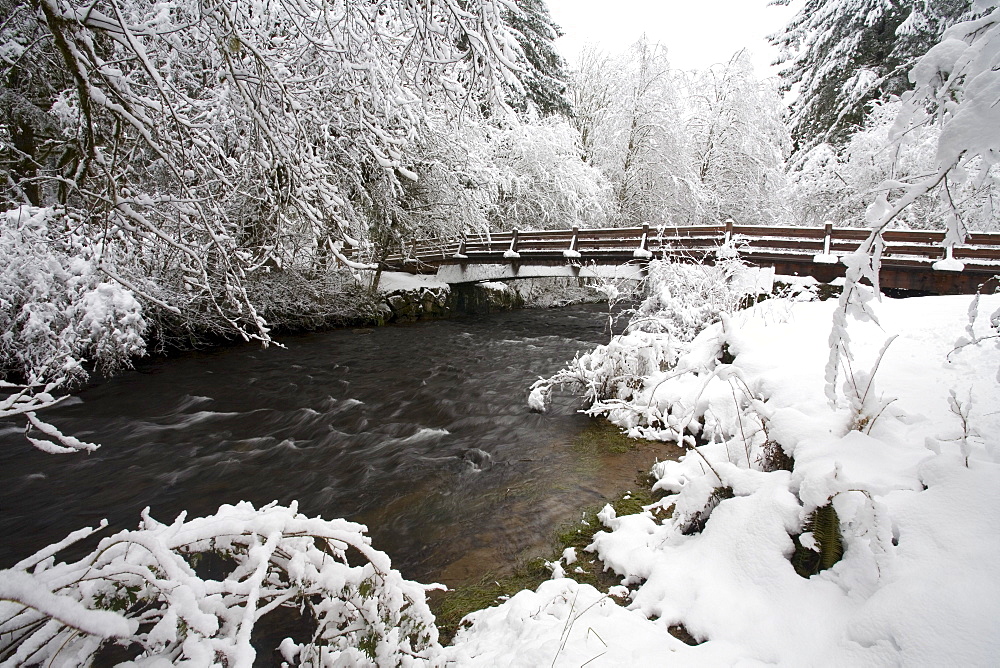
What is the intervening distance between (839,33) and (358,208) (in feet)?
64.6

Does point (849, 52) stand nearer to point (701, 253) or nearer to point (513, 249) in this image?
point (701, 253)

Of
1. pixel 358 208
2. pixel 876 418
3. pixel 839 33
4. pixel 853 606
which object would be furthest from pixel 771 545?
pixel 839 33

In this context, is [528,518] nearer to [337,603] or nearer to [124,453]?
[337,603]

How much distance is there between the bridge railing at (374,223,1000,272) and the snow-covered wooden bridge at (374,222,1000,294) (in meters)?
0.02

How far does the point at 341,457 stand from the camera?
6438 mm

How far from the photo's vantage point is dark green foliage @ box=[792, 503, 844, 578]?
263cm

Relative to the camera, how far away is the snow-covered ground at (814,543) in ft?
6.80

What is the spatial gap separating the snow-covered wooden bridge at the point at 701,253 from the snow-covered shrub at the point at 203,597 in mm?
7442

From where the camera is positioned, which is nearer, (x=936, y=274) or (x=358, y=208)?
(x=936, y=274)

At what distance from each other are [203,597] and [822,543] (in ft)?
9.74

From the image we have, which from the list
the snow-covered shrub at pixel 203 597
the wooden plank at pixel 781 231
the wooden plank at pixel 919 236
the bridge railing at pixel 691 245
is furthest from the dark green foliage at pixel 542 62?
the snow-covered shrub at pixel 203 597

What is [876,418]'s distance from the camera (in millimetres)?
3109

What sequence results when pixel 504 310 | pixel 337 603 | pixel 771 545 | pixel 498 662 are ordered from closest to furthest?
pixel 337 603 < pixel 498 662 < pixel 771 545 < pixel 504 310

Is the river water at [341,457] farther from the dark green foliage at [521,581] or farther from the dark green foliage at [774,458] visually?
the dark green foliage at [774,458]
